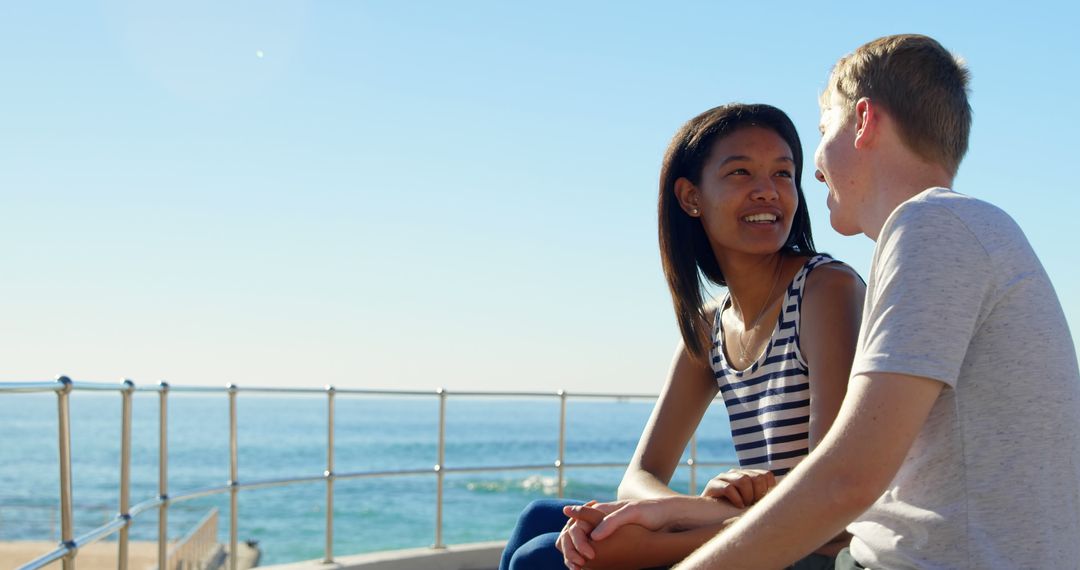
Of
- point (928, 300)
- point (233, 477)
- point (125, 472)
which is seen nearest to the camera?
point (928, 300)

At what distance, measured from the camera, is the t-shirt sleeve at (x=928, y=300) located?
939mm

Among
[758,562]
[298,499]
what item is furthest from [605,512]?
[298,499]

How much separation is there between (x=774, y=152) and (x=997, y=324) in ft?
2.96

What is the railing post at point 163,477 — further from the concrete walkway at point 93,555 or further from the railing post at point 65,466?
the concrete walkway at point 93,555

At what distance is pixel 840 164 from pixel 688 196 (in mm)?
747

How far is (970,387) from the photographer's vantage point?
0.99 m

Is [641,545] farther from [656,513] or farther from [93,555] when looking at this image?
[93,555]

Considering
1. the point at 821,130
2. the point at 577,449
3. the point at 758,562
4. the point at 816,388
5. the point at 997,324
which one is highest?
the point at 821,130

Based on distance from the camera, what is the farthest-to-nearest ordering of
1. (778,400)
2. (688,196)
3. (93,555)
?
(93,555) → (688,196) → (778,400)

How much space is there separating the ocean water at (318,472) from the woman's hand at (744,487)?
2.82 m

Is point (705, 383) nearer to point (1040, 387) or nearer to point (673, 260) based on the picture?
point (673, 260)

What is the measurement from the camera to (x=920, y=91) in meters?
1.12

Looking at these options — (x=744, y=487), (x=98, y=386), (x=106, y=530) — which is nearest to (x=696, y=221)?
(x=744, y=487)

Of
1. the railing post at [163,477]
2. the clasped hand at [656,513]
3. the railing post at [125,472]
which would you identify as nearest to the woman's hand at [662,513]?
the clasped hand at [656,513]
